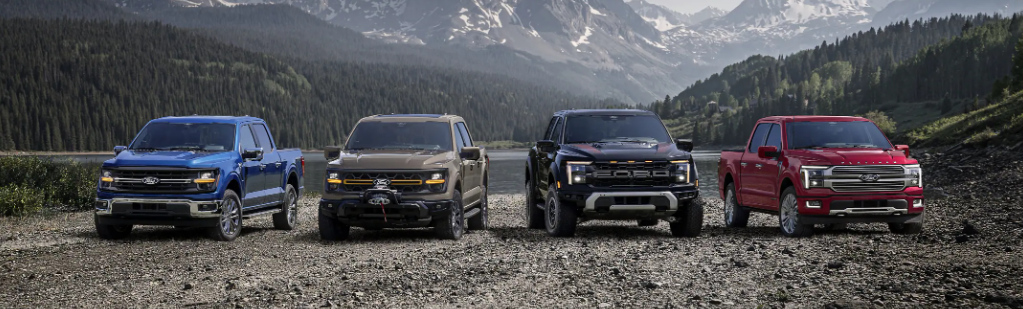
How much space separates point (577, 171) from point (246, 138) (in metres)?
6.85

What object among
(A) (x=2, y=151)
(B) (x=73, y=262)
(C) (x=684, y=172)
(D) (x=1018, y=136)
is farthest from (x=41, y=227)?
(A) (x=2, y=151)

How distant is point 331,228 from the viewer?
1611 centimetres

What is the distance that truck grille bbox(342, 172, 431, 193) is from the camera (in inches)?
605

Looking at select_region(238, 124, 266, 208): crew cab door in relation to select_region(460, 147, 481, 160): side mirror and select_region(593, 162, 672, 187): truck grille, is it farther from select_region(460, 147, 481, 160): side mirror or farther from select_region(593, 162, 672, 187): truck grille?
select_region(593, 162, 672, 187): truck grille

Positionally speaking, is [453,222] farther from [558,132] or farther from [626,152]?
[626,152]

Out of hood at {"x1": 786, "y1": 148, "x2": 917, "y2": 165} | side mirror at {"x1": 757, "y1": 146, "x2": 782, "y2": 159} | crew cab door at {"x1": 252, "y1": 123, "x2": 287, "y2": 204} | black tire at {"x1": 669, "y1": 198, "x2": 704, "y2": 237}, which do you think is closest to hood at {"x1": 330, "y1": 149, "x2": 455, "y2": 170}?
crew cab door at {"x1": 252, "y1": 123, "x2": 287, "y2": 204}

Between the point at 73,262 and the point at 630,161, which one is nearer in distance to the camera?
the point at 73,262

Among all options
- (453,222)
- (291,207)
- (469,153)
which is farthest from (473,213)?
(291,207)

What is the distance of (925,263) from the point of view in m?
12.0

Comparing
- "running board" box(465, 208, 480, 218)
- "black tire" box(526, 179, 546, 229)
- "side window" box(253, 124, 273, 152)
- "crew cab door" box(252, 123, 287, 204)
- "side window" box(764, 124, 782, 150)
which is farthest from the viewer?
"black tire" box(526, 179, 546, 229)

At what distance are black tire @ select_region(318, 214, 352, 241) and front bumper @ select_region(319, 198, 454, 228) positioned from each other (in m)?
0.48

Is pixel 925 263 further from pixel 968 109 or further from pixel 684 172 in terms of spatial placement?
pixel 968 109

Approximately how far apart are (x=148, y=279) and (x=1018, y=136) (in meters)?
42.1

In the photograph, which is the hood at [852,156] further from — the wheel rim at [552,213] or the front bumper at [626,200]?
the wheel rim at [552,213]
